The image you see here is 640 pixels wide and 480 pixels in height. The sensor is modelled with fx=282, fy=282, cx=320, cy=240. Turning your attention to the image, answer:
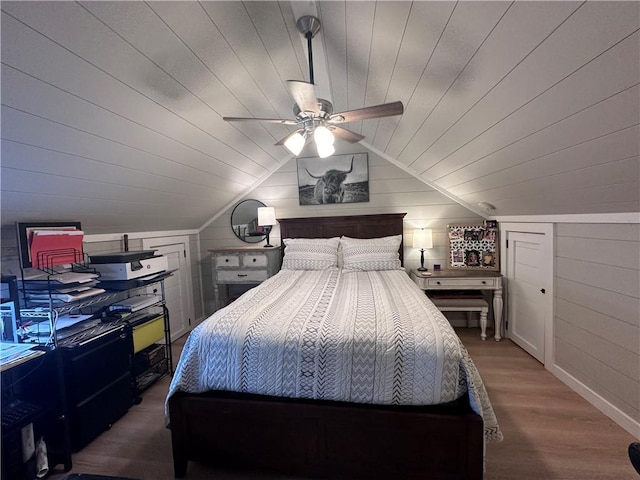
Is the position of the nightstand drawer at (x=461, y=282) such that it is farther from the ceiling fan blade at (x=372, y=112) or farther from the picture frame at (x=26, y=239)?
the picture frame at (x=26, y=239)

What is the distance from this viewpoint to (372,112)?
5.12ft

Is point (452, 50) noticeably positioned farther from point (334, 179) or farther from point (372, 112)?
point (334, 179)

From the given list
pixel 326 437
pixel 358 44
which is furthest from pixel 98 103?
pixel 326 437

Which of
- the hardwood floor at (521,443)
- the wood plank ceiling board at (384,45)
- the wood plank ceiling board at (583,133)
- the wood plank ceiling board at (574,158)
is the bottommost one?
the hardwood floor at (521,443)

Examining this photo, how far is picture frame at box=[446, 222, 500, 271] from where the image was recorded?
10.4ft

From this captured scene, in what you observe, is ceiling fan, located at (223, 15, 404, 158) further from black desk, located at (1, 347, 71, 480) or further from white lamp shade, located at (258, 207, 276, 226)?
black desk, located at (1, 347, 71, 480)

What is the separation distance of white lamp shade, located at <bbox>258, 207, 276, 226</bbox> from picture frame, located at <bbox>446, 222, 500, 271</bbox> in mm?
2085

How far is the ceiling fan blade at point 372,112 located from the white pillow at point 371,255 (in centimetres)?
160

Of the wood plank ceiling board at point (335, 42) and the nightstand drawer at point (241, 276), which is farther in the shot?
the nightstand drawer at point (241, 276)

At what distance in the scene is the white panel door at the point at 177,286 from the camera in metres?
3.15

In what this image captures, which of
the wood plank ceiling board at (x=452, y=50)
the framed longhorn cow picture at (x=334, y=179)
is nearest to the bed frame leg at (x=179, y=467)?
the wood plank ceiling board at (x=452, y=50)

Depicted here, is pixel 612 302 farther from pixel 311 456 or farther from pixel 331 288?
pixel 311 456

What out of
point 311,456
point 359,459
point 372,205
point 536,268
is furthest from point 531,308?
point 311,456

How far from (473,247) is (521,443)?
6.59ft
